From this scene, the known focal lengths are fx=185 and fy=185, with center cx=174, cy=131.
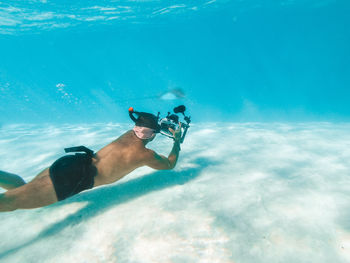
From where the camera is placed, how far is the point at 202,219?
8.07 ft

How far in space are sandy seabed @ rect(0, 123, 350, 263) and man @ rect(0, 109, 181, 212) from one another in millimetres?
512

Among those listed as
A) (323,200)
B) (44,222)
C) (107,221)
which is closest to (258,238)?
(323,200)

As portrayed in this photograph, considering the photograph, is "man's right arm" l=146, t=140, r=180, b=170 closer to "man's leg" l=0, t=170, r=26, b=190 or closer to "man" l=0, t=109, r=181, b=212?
"man" l=0, t=109, r=181, b=212

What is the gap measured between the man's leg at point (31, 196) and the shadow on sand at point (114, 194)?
489 mm

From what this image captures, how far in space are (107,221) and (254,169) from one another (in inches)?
122

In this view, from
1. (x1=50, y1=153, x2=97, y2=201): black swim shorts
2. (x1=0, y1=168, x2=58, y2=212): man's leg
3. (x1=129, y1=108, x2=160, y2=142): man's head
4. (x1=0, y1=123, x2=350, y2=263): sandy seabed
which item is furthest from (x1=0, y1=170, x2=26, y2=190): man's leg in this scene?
(x1=129, y1=108, x2=160, y2=142): man's head

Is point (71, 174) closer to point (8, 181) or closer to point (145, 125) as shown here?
point (145, 125)

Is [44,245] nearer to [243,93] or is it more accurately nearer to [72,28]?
[72,28]

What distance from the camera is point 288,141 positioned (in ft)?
21.4

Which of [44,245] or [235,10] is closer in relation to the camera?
[44,245]

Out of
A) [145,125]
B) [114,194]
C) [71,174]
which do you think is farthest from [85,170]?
[145,125]

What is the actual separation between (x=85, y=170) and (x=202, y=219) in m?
1.76

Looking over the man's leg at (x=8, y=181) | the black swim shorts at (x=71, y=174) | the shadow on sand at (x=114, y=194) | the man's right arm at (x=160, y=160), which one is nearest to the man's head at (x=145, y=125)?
the man's right arm at (x=160, y=160)

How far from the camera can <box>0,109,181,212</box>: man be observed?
2420 millimetres
